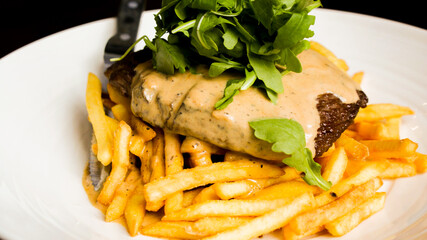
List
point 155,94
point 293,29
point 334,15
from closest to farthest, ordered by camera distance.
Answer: point 293,29 < point 155,94 < point 334,15

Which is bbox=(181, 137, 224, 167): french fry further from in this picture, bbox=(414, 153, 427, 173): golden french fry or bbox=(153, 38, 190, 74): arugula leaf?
bbox=(414, 153, 427, 173): golden french fry

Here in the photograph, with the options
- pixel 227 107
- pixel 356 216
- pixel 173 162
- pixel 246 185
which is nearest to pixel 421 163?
pixel 356 216

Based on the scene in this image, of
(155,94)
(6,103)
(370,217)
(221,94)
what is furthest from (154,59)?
(370,217)

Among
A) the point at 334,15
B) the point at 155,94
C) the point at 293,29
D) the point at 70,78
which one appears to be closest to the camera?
the point at 293,29

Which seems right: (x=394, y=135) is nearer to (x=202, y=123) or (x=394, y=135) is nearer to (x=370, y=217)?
(x=370, y=217)

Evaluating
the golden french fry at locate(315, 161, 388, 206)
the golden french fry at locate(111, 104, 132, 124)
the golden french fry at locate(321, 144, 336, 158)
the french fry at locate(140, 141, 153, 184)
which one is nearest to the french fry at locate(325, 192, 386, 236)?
the golden french fry at locate(315, 161, 388, 206)

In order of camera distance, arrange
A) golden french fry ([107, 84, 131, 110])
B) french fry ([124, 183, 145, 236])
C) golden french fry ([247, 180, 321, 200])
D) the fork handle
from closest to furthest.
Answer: french fry ([124, 183, 145, 236]), golden french fry ([247, 180, 321, 200]), golden french fry ([107, 84, 131, 110]), the fork handle

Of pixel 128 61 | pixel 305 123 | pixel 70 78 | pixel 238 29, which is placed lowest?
pixel 70 78
